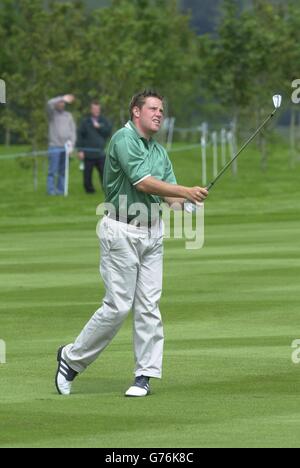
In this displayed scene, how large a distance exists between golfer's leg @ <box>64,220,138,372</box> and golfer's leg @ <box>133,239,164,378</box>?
8 cm

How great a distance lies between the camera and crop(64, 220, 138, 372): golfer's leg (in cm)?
1195

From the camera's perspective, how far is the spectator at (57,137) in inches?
1639

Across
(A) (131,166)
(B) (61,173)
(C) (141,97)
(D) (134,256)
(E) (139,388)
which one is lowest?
(E) (139,388)

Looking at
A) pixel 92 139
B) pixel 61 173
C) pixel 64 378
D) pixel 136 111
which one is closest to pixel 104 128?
pixel 92 139

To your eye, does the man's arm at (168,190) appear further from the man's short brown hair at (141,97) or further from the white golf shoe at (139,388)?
the white golf shoe at (139,388)

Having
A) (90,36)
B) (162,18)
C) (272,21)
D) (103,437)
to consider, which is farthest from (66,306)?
(162,18)

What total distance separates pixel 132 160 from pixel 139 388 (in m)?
1.65

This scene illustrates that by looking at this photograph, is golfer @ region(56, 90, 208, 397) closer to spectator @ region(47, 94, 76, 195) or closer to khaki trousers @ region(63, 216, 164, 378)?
khaki trousers @ region(63, 216, 164, 378)

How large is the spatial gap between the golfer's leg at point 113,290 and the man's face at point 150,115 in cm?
79

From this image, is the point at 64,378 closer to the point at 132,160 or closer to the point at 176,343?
the point at 132,160

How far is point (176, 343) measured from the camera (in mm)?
14984

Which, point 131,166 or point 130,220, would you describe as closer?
point 131,166
